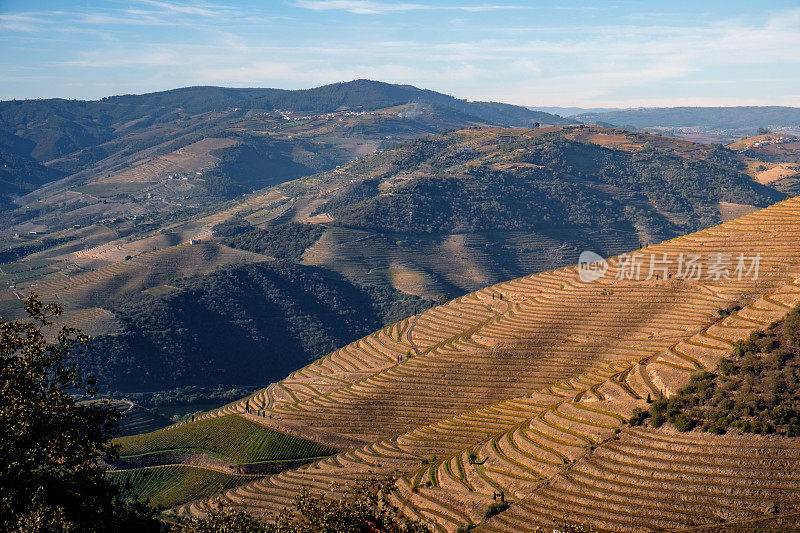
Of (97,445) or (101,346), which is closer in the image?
(97,445)

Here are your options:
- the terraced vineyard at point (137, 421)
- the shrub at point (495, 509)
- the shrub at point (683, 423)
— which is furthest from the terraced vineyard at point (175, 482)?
the shrub at point (683, 423)

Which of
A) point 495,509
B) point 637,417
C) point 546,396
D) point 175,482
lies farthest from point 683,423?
point 175,482

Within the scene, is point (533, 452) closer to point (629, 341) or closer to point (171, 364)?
point (629, 341)

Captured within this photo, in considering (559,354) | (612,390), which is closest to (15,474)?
(612,390)

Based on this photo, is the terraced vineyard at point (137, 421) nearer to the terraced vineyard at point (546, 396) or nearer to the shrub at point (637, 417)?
the terraced vineyard at point (546, 396)

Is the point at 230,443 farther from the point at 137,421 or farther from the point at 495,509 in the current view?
the point at 495,509

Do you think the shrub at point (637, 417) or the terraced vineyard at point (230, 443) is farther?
the terraced vineyard at point (230, 443)
